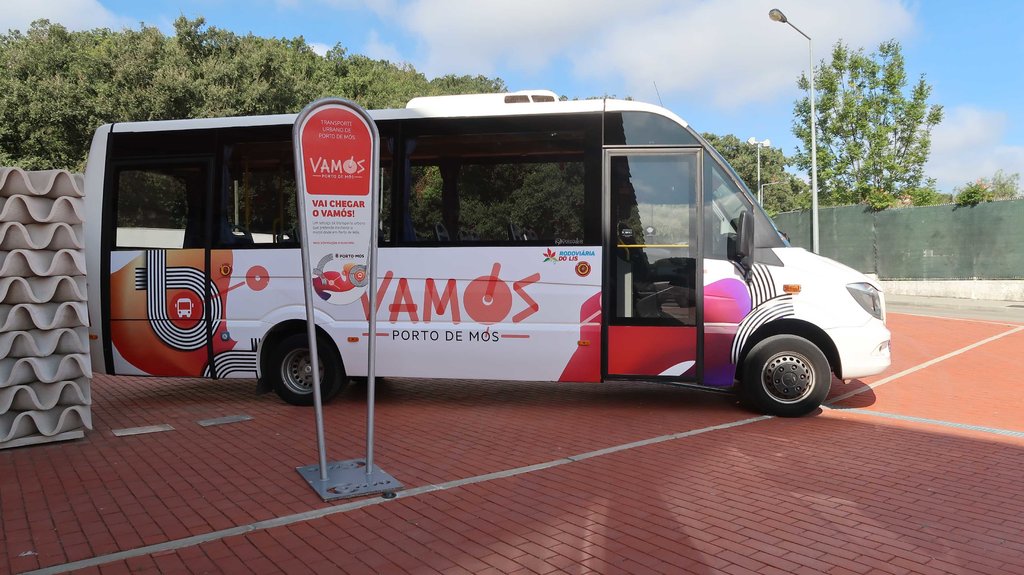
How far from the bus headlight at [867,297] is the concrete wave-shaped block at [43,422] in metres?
7.22

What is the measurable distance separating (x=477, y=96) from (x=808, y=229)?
2279cm

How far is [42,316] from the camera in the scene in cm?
643

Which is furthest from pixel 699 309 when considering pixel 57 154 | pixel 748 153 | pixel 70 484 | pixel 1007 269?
pixel 748 153

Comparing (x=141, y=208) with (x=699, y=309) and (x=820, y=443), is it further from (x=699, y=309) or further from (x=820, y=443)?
(x=820, y=443)

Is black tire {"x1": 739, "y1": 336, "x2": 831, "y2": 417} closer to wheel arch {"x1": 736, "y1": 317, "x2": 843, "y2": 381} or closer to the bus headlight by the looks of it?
wheel arch {"x1": 736, "y1": 317, "x2": 843, "y2": 381}

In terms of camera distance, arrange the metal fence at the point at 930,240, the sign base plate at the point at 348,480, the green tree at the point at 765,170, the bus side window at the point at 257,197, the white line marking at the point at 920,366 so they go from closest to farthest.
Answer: the sign base plate at the point at 348,480, the bus side window at the point at 257,197, the white line marking at the point at 920,366, the metal fence at the point at 930,240, the green tree at the point at 765,170

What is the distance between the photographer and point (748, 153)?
258 ft

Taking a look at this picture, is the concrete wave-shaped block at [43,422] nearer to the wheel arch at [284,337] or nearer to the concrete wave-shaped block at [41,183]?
the wheel arch at [284,337]

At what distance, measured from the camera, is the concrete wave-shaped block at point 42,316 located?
6.26 metres

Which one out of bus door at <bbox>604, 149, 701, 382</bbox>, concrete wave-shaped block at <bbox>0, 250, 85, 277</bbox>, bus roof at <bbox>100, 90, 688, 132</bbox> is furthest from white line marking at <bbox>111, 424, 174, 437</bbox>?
bus door at <bbox>604, 149, 701, 382</bbox>

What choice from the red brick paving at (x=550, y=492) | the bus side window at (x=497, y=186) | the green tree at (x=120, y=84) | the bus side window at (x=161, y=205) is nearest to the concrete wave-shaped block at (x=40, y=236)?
the bus side window at (x=161, y=205)

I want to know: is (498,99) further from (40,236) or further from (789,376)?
(40,236)

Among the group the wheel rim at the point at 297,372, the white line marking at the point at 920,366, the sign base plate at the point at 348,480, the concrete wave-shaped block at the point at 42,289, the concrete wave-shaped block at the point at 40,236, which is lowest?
the sign base plate at the point at 348,480

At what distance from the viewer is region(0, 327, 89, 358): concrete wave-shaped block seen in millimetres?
6242
